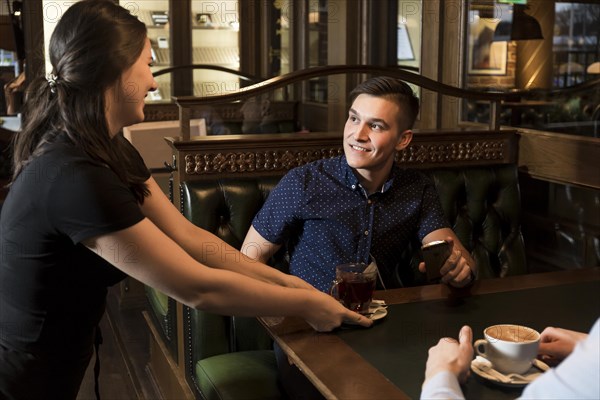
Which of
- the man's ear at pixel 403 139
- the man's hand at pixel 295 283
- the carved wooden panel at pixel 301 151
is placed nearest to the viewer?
the man's hand at pixel 295 283

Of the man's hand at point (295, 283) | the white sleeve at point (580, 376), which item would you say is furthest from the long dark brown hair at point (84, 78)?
the white sleeve at point (580, 376)

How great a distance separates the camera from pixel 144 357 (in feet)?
11.1

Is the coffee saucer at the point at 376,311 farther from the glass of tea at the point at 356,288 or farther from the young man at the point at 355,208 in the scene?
the young man at the point at 355,208

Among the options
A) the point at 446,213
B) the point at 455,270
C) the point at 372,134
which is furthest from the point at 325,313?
the point at 446,213

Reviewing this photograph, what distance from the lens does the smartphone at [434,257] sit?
1.73 meters

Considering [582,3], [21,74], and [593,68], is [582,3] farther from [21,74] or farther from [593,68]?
[21,74]

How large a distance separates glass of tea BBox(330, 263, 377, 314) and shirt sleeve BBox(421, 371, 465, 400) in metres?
0.44

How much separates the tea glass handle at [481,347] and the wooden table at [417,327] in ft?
0.18

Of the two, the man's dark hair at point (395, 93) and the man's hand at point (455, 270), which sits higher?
the man's dark hair at point (395, 93)

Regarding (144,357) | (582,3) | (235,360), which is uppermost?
(582,3)

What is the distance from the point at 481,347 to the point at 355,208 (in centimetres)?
83

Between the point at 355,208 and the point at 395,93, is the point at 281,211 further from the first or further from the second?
the point at 395,93

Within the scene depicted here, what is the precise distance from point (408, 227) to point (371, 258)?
155 millimetres

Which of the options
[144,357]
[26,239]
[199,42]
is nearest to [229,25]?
[199,42]
